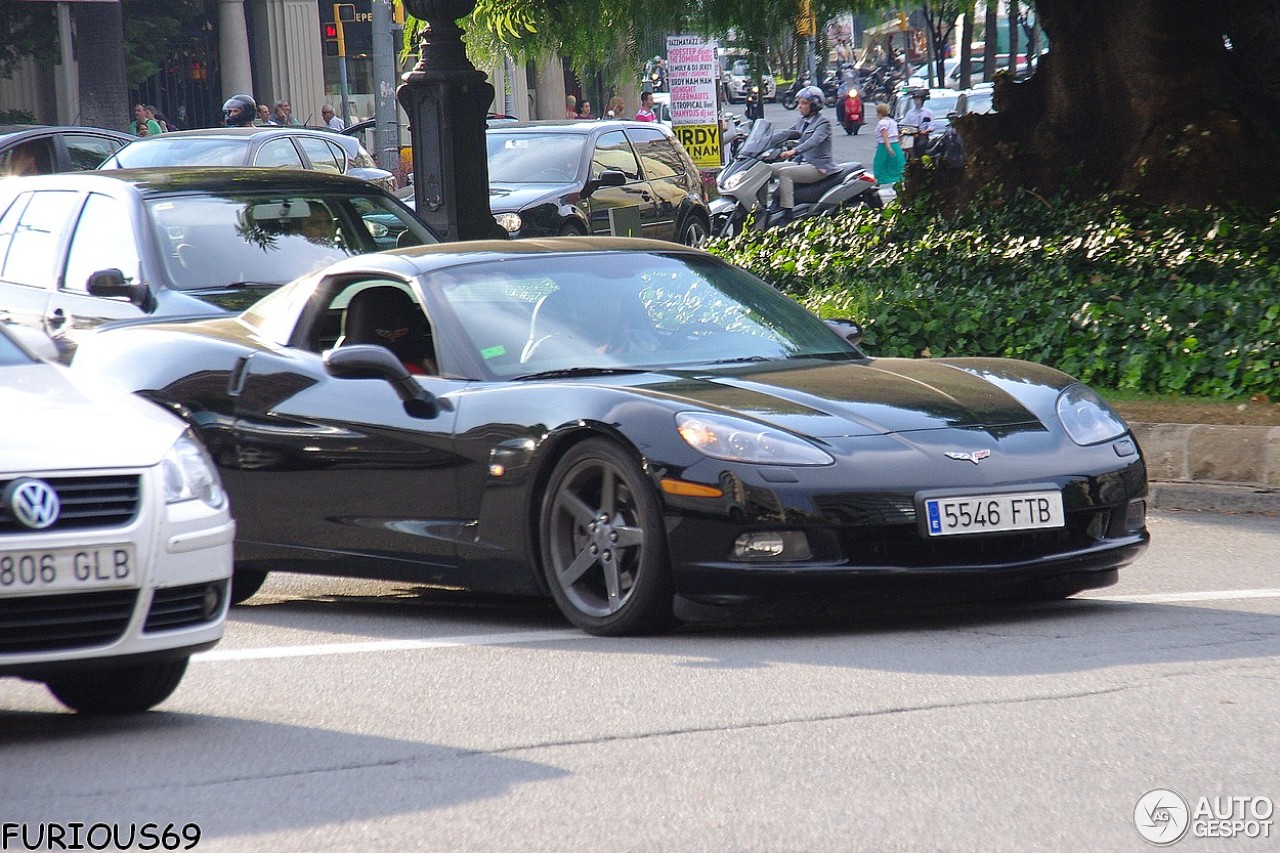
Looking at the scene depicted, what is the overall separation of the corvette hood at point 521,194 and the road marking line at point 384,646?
39.4 ft

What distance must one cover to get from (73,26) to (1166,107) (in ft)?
110

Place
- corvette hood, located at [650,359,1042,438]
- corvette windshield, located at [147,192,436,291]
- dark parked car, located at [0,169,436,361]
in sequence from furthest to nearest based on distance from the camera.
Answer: corvette windshield, located at [147,192,436,291]
dark parked car, located at [0,169,436,361]
corvette hood, located at [650,359,1042,438]

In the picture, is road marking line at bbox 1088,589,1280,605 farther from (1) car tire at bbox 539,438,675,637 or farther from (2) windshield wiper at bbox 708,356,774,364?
(1) car tire at bbox 539,438,675,637

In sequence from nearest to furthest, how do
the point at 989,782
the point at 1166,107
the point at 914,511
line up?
the point at 989,782
the point at 914,511
the point at 1166,107

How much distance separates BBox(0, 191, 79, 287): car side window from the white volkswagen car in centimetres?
551

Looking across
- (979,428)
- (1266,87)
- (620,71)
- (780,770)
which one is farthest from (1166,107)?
(780,770)

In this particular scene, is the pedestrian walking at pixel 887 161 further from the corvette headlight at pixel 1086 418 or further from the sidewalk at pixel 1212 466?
the corvette headlight at pixel 1086 418

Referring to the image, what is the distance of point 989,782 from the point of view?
4562 millimetres

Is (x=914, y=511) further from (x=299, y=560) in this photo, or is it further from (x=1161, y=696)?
(x=299, y=560)

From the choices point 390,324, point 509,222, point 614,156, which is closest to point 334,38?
point 614,156

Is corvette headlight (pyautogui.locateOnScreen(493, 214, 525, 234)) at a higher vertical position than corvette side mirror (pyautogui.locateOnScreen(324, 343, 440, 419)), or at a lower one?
lower

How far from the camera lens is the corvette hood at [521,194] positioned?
61.9 ft

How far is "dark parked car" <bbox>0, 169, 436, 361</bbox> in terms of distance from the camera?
1034 cm

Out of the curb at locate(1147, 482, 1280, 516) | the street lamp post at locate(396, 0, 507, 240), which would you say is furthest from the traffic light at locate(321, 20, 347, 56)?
the curb at locate(1147, 482, 1280, 516)
